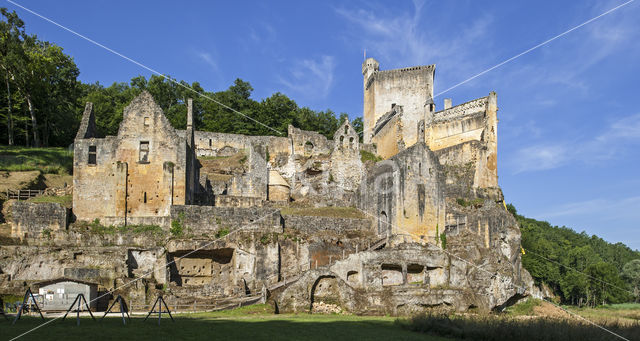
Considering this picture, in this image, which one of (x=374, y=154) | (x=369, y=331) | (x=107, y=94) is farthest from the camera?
(x=107, y=94)

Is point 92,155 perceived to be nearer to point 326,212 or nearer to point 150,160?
point 150,160

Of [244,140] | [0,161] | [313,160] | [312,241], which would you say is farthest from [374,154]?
[0,161]

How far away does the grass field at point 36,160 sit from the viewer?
44812 millimetres

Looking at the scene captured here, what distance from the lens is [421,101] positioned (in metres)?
66.0

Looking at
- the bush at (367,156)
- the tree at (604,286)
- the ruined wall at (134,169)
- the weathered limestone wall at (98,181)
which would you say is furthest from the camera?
the tree at (604,286)

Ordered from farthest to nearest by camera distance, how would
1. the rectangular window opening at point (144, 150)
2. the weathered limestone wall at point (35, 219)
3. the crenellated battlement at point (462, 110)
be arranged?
the crenellated battlement at point (462, 110), the rectangular window opening at point (144, 150), the weathered limestone wall at point (35, 219)

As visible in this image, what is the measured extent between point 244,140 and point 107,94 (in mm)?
21990

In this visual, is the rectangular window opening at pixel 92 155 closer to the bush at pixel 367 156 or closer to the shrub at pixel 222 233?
the shrub at pixel 222 233

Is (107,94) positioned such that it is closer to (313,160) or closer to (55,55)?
(55,55)

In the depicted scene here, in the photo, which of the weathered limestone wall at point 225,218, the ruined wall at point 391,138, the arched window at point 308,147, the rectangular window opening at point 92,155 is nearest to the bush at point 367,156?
the ruined wall at point 391,138

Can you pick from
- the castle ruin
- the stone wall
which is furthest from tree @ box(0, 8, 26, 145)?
the stone wall

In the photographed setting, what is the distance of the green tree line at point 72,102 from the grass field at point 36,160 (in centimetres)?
545

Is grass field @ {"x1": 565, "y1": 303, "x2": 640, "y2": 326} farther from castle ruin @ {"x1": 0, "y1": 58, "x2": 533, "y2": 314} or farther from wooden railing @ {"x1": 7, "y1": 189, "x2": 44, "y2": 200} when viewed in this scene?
wooden railing @ {"x1": 7, "y1": 189, "x2": 44, "y2": 200}

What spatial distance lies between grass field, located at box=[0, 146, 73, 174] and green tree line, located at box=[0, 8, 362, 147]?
5445 millimetres
